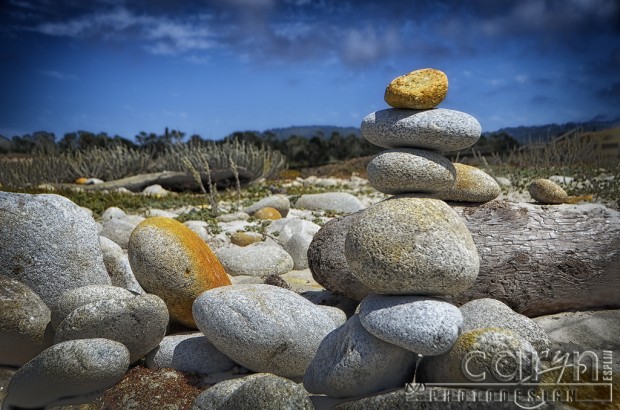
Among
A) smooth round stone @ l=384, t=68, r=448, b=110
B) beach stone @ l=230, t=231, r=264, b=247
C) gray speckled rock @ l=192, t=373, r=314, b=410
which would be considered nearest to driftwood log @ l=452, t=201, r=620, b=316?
smooth round stone @ l=384, t=68, r=448, b=110

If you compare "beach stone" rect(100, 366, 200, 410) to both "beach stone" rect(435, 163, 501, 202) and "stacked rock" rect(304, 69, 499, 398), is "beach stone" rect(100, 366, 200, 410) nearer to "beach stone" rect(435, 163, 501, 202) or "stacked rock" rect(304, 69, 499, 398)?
"stacked rock" rect(304, 69, 499, 398)

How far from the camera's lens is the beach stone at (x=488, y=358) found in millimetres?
3193

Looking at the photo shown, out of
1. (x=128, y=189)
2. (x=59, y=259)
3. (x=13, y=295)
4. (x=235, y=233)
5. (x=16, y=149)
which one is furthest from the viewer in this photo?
(x=16, y=149)

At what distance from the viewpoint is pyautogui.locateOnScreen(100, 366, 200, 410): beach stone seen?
3707 millimetres

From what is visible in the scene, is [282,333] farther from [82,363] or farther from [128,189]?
[128,189]

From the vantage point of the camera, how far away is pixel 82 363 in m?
3.73

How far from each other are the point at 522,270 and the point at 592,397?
6.61ft

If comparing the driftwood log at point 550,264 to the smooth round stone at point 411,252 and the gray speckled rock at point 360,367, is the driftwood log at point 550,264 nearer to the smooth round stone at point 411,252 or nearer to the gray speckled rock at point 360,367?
the smooth round stone at point 411,252

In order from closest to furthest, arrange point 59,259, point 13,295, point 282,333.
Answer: point 282,333, point 13,295, point 59,259

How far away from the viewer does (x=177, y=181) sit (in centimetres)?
1647

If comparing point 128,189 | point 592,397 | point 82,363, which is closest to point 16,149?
point 128,189

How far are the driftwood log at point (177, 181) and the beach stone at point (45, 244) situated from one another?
11.0m

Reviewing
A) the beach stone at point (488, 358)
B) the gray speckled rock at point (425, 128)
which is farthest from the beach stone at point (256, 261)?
the beach stone at point (488, 358)

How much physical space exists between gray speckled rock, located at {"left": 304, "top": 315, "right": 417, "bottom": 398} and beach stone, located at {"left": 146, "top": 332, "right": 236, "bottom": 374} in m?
0.97
